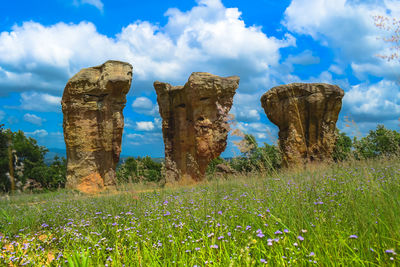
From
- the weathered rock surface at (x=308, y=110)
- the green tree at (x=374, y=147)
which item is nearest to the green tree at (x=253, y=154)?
the green tree at (x=374, y=147)

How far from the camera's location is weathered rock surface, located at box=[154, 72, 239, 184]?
16.1m

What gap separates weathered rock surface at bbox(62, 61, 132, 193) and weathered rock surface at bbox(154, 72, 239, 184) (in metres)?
2.96

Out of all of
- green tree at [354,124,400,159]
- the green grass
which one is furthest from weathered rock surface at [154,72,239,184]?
the green grass

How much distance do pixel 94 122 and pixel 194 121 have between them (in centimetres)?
584

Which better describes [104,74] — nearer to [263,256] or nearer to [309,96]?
[309,96]

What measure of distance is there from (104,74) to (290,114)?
12206 millimetres

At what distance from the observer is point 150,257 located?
3197 mm

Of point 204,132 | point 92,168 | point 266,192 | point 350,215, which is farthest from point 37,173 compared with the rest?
point 350,215

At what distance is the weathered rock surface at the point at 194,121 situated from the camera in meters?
16.1

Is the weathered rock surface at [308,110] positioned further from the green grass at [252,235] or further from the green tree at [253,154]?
the green grass at [252,235]

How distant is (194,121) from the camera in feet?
54.2

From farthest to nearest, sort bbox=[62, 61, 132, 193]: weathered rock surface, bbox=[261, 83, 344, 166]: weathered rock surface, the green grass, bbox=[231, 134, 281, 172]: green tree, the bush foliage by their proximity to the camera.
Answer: the bush foliage < bbox=[261, 83, 344, 166]: weathered rock surface < bbox=[62, 61, 132, 193]: weathered rock surface < bbox=[231, 134, 281, 172]: green tree < the green grass

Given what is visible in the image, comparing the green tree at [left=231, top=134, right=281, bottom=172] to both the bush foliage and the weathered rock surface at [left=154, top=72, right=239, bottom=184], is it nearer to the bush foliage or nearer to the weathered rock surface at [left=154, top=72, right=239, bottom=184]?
the weathered rock surface at [left=154, top=72, right=239, bottom=184]

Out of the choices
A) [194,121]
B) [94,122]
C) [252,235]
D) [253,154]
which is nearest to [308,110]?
[194,121]
